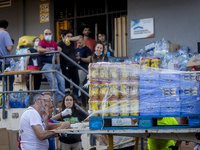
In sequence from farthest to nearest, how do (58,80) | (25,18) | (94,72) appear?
(25,18), (58,80), (94,72)

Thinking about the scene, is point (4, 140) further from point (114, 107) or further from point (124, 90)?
point (124, 90)

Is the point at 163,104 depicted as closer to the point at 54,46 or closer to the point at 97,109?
the point at 97,109

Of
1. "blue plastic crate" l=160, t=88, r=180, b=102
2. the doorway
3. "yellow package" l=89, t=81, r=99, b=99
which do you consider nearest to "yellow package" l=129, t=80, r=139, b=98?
"blue plastic crate" l=160, t=88, r=180, b=102

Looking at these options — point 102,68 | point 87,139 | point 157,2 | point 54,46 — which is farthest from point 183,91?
point 157,2

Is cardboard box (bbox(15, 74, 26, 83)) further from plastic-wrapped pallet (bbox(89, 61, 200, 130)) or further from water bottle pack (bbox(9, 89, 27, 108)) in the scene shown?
plastic-wrapped pallet (bbox(89, 61, 200, 130))

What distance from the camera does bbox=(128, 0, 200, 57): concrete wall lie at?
27.9ft

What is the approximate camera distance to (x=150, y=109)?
3.66 m

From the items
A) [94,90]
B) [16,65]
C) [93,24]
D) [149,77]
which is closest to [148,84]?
[149,77]

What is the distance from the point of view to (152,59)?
4020 mm

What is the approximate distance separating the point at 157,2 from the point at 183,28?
42.3 inches

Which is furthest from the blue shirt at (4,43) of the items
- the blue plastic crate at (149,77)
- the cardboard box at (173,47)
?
the blue plastic crate at (149,77)

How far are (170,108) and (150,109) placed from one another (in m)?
0.23

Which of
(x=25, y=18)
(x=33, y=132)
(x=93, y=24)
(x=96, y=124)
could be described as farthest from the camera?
(x=25, y=18)

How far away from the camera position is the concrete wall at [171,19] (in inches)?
335
